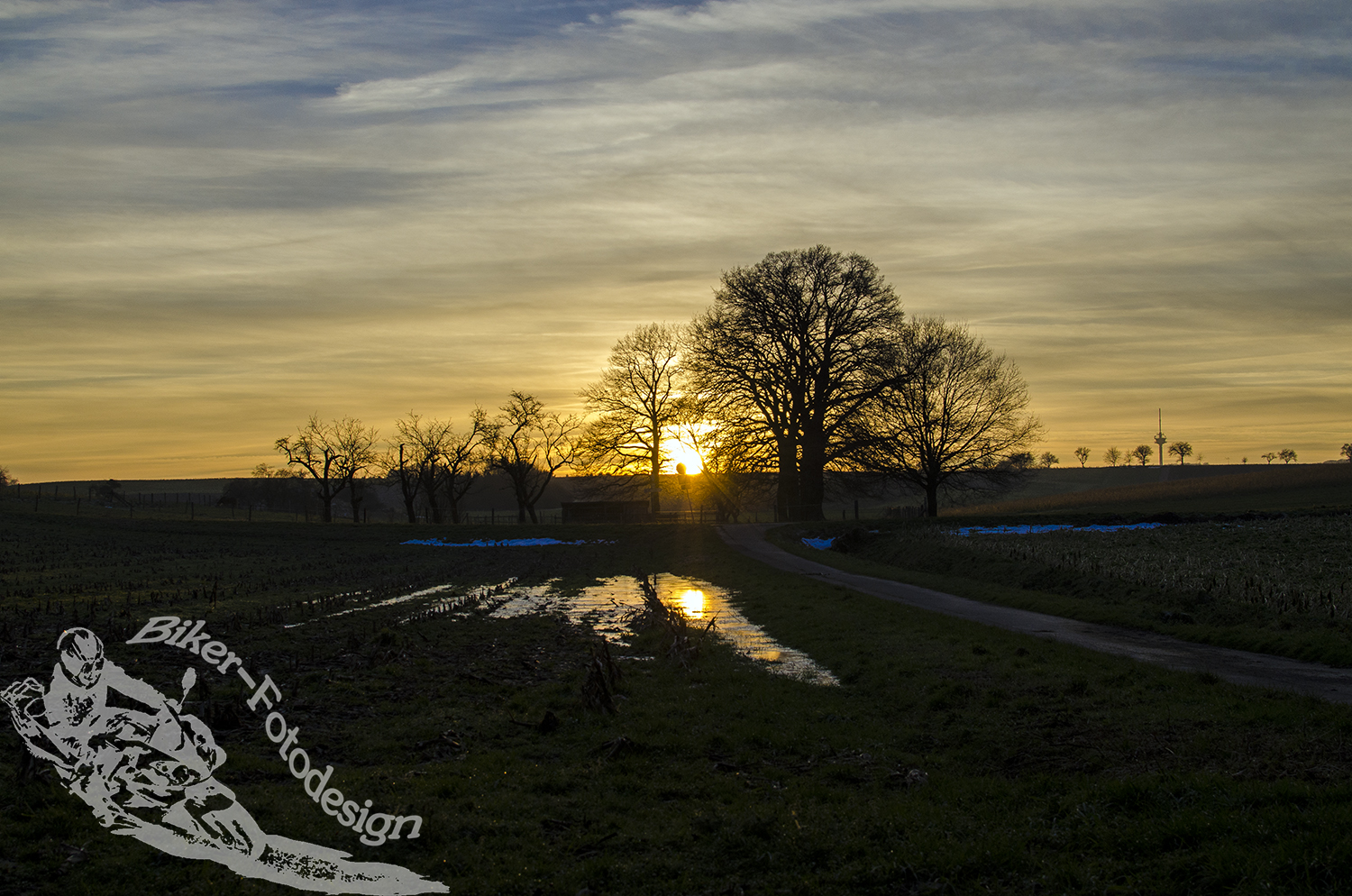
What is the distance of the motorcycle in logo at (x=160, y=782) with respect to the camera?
747 centimetres

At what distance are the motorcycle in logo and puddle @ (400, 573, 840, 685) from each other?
9.32 meters

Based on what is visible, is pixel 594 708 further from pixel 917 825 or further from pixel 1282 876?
pixel 1282 876

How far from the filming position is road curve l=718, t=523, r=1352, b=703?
12.6 m

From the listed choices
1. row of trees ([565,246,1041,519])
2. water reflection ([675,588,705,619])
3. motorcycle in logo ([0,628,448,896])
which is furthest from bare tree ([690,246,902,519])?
motorcycle in logo ([0,628,448,896])

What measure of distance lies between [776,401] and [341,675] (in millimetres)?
43410

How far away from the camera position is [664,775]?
33.5 feet

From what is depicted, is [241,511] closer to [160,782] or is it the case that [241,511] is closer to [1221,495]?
[1221,495]

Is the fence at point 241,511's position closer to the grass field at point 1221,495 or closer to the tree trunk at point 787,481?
the tree trunk at point 787,481

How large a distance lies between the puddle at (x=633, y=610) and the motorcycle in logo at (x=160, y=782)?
9317 mm

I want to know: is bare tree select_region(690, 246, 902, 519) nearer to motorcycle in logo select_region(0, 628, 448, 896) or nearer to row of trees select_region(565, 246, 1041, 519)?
row of trees select_region(565, 246, 1041, 519)

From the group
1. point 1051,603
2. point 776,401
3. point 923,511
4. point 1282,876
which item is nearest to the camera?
point 1282,876

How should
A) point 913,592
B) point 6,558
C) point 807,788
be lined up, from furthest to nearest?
point 6,558
point 913,592
point 807,788

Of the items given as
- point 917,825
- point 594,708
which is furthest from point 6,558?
point 917,825

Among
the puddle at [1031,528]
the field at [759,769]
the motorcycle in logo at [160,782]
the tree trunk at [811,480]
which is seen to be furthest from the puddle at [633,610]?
the tree trunk at [811,480]
